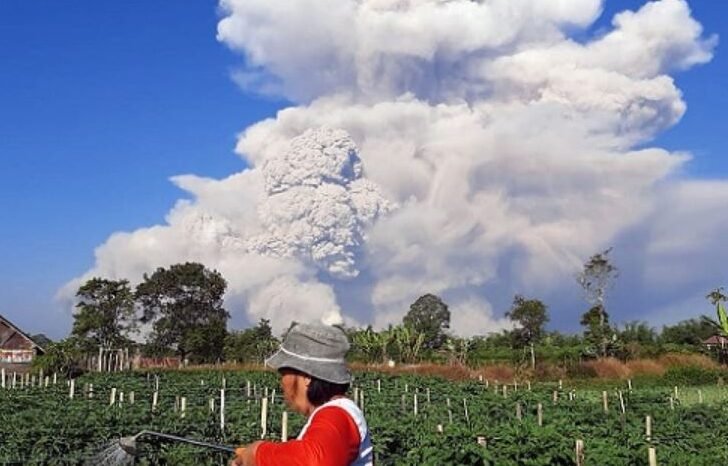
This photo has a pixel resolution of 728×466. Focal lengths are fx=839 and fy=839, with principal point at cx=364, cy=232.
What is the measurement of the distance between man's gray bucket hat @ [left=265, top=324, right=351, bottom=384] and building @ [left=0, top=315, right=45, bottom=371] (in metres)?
39.6

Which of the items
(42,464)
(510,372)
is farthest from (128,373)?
(42,464)

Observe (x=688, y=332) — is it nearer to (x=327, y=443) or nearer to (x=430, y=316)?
(x=430, y=316)

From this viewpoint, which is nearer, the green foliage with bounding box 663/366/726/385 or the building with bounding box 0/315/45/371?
the green foliage with bounding box 663/366/726/385

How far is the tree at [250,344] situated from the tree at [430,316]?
10.2m

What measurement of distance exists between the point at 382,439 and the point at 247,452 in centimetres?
854

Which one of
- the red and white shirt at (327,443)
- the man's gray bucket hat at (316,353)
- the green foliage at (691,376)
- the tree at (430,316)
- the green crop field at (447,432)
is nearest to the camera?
the red and white shirt at (327,443)

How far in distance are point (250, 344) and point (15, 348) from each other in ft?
54.2

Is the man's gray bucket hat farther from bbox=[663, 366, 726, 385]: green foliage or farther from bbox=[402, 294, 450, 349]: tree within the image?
bbox=[402, 294, 450, 349]: tree

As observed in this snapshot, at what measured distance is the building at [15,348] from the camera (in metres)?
39.1

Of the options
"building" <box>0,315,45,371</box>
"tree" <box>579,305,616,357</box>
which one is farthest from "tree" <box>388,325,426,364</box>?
"building" <box>0,315,45,371</box>

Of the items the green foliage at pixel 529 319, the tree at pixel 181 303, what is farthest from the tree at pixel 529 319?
the tree at pixel 181 303

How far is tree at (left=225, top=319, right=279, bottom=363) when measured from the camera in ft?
160

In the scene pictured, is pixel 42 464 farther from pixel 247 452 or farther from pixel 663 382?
pixel 663 382

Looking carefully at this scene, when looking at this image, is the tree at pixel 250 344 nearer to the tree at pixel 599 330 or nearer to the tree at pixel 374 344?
the tree at pixel 374 344
